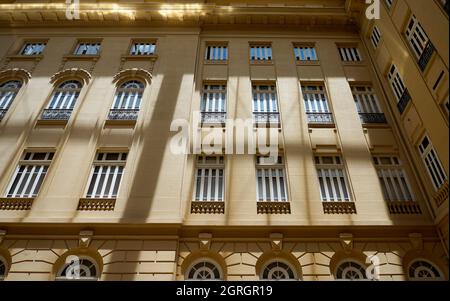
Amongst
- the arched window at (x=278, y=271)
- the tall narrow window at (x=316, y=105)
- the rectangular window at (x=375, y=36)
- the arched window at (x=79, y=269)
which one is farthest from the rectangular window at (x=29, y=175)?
the rectangular window at (x=375, y=36)

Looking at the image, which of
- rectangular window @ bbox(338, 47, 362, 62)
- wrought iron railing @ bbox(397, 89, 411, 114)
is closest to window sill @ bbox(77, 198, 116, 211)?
wrought iron railing @ bbox(397, 89, 411, 114)

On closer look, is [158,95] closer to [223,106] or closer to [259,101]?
[223,106]

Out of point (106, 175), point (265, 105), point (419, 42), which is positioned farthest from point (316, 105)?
point (106, 175)

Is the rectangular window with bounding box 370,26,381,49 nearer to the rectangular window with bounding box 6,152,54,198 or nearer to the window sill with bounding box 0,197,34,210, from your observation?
the rectangular window with bounding box 6,152,54,198

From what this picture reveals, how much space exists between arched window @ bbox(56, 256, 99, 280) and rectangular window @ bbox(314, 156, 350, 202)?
23.2 feet

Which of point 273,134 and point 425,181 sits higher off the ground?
point 273,134

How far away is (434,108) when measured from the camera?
873 cm

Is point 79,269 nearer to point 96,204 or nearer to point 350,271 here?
point 96,204

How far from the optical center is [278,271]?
8.35 m

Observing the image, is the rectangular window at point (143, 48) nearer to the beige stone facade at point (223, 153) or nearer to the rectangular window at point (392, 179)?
the beige stone facade at point (223, 153)

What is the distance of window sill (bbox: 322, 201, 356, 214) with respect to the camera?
357 inches

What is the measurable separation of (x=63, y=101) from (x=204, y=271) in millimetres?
8738
